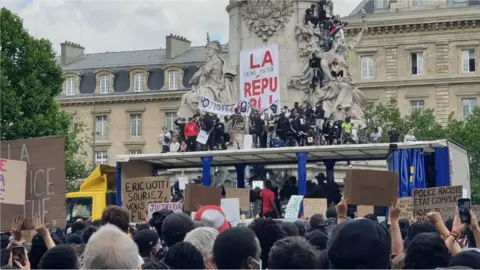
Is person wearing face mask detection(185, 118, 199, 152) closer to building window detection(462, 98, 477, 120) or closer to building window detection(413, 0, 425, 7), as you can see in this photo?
building window detection(462, 98, 477, 120)

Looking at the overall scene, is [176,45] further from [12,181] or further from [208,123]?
[12,181]

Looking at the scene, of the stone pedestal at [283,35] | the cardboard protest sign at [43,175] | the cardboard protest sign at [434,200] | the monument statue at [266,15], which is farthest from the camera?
the monument statue at [266,15]

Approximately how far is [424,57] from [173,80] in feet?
58.5

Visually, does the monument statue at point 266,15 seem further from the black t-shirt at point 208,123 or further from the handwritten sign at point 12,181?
the handwritten sign at point 12,181

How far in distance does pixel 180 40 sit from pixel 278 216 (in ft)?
200

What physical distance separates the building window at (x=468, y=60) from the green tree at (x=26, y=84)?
3598cm

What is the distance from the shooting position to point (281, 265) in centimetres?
670

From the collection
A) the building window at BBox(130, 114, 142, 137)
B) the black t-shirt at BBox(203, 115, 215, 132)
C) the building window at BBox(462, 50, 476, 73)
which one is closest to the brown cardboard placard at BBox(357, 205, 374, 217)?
the black t-shirt at BBox(203, 115, 215, 132)

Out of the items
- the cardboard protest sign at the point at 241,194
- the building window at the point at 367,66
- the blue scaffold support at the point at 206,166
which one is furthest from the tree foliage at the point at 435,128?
the cardboard protest sign at the point at 241,194

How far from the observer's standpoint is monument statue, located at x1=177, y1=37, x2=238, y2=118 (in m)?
35.6

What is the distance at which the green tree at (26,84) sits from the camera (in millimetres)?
44938

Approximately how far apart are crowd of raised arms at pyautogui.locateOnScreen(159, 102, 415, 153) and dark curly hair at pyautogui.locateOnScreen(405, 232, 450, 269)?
24.1 metres

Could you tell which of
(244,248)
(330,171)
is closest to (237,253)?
(244,248)

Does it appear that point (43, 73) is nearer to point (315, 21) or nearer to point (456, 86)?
point (315, 21)
